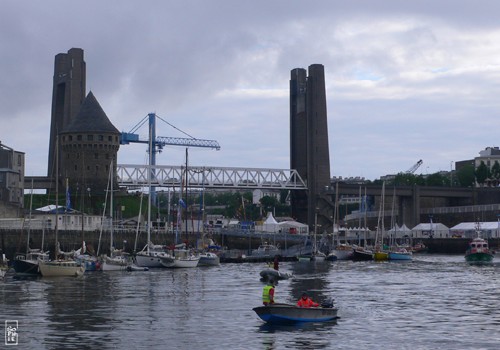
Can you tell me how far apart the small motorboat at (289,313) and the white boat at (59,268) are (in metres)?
42.8

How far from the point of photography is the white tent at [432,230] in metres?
192

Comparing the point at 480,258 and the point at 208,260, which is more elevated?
the point at 480,258

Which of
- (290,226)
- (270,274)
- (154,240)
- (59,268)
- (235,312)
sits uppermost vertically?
(290,226)

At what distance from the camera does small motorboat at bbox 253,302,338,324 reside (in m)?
49.3

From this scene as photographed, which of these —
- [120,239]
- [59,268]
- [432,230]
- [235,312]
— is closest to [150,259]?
[59,268]

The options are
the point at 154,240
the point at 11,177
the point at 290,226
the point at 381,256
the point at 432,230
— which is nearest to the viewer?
the point at 381,256

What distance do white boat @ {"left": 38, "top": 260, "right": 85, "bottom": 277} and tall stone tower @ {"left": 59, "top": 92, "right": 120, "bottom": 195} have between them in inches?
3749

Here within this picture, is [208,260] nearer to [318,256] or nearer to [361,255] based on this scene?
[318,256]

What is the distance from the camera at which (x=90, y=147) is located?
186 meters

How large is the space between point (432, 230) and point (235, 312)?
454ft

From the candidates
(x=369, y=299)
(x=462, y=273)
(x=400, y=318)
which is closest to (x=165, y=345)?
(x=400, y=318)

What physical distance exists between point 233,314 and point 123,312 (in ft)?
22.4

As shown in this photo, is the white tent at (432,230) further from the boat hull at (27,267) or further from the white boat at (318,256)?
the boat hull at (27,267)

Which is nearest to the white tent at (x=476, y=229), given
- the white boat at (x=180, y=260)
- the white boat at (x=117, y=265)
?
the white boat at (x=180, y=260)
